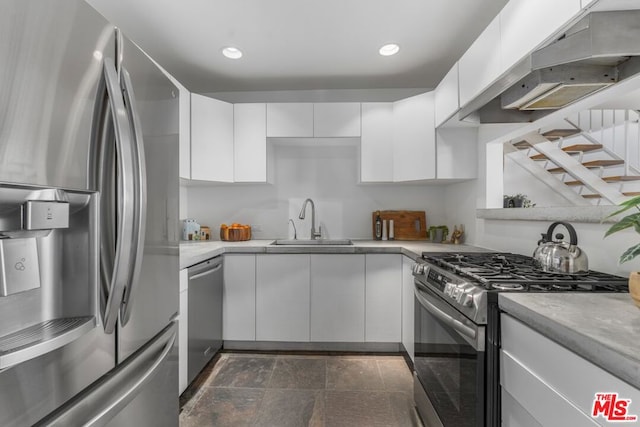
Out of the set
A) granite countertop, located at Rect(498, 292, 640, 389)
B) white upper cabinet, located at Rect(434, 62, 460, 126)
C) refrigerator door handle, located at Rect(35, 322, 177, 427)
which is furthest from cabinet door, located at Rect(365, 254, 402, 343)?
refrigerator door handle, located at Rect(35, 322, 177, 427)

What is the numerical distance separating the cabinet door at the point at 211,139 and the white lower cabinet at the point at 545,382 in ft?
7.90

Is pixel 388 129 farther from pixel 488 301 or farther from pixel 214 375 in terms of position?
pixel 214 375

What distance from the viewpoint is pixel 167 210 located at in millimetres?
1204

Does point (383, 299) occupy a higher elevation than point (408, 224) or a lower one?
lower

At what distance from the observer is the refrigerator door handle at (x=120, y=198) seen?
77cm

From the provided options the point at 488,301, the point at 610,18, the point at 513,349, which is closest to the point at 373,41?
the point at 610,18

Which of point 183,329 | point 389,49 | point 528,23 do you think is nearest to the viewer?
point 528,23

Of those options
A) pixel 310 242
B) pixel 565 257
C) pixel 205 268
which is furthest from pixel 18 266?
pixel 310 242

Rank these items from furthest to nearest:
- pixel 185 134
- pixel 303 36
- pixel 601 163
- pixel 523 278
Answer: pixel 185 134 < pixel 303 36 < pixel 601 163 < pixel 523 278

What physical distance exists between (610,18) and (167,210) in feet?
5.63

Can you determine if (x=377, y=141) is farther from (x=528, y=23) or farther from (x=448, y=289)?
(x=448, y=289)

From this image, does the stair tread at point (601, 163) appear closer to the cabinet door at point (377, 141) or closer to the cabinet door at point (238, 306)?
the cabinet door at point (377, 141)

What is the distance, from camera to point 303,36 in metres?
2.22

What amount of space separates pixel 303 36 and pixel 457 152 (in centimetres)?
151
